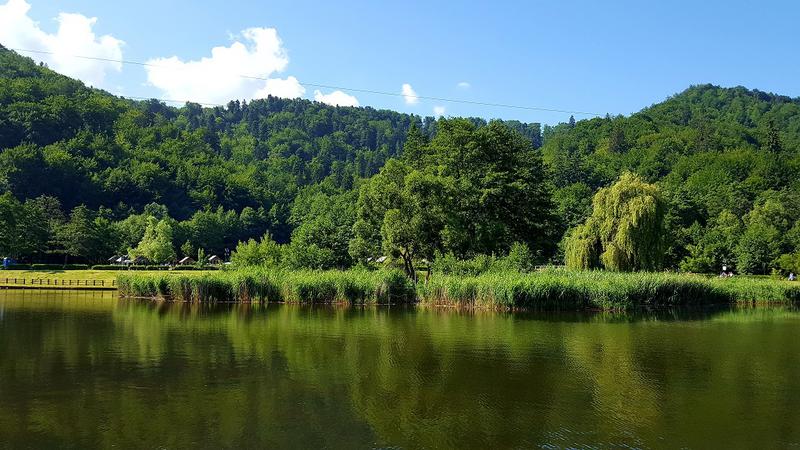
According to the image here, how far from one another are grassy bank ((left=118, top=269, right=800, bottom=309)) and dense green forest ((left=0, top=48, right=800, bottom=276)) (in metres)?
5.13

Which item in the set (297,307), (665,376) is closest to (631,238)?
(297,307)

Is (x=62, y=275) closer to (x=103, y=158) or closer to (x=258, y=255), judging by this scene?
(x=258, y=255)

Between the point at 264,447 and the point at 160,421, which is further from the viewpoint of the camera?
the point at 160,421

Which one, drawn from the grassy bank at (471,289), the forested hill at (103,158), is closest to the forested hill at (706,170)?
the grassy bank at (471,289)

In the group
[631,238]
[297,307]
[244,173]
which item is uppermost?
[244,173]

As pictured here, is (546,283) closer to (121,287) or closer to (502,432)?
(502,432)

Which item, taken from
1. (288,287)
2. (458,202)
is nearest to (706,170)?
(458,202)

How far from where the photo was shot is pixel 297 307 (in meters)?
41.0

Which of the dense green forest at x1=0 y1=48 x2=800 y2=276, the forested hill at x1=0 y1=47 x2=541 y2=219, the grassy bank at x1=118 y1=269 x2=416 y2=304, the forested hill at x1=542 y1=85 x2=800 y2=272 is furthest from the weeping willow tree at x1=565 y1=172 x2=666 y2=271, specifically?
the forested hill at x1=0 y1=47 x2=541 y2=219

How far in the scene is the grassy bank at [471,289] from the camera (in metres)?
39.3

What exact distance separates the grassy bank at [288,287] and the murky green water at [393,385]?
10.8 meters

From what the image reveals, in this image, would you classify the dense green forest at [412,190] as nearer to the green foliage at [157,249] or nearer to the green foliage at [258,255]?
the green foliage at [258,255]

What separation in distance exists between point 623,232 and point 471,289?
14745 millimetres

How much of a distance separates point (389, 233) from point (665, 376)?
30.7 m
